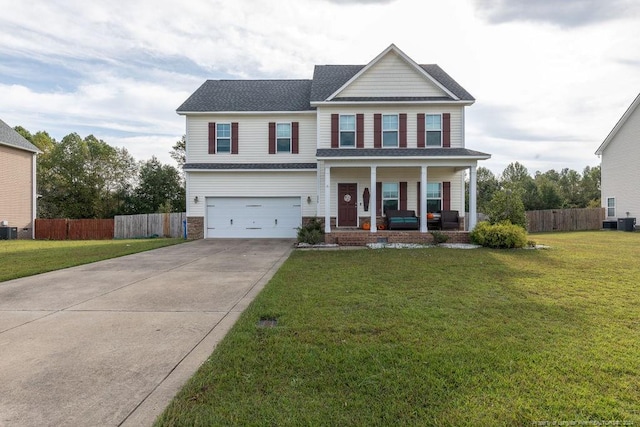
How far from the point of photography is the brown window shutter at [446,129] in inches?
623

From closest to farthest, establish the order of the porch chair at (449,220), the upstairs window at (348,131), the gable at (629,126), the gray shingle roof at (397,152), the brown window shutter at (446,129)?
the gray shingle roof at (397,152)
the porch chair at (449,220)
the brown window shutter at (446,129)
the upstairs window at (348,131)
the gable at (629,126)

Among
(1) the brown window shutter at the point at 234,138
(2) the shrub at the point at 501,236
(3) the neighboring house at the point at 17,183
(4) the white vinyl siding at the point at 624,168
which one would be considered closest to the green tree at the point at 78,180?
(3) the neighboring house at the point at 17,183

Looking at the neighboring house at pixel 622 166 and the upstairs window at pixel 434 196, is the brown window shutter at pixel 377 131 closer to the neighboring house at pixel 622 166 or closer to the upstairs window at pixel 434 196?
Answer: the upstairs window at pixel 434 196

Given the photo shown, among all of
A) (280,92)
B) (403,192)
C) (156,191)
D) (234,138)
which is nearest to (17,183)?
(156,191)

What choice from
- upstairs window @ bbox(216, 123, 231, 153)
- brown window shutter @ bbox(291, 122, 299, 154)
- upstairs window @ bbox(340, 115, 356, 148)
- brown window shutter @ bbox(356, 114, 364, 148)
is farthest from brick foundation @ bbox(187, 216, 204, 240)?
brown window shutter @ bbox(356, 114, 364, 148)

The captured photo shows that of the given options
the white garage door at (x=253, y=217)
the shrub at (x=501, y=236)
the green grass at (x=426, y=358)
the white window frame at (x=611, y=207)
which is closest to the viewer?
the green grass at (x=426, y=358)

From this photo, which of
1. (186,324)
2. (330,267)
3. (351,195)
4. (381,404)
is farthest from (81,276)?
(351,195)

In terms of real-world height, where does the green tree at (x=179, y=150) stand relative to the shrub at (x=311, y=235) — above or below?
above

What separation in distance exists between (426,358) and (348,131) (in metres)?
13.8

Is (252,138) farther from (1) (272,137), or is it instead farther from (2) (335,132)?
(2) (335,132)

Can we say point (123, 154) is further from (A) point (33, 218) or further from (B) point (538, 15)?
(B) point (538, 15)

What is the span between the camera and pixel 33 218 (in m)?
21.4

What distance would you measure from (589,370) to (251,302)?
429 centimetres

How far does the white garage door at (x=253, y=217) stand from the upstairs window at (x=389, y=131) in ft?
17.1
